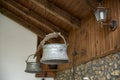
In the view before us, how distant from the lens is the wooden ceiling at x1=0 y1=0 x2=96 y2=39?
588cm

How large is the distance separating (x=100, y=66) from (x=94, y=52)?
51 centimetres

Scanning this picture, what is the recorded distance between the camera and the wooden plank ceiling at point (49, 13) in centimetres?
583

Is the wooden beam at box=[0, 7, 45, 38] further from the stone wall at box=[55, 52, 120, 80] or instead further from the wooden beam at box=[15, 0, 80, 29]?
the stone wall at box=[55, 52, 120, 80]

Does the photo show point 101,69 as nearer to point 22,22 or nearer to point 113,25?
point 113,25

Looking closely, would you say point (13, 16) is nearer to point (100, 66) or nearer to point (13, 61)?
point (13, 61)

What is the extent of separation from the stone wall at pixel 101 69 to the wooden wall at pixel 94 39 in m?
0.13

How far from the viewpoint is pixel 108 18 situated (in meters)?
4.43

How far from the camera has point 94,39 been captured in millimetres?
5156

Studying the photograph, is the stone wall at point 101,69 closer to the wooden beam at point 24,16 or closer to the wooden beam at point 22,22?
the wooden beam at point 24,16

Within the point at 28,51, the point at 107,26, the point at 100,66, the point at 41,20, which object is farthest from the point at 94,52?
the point at 28,51

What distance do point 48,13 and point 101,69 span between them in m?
3.07

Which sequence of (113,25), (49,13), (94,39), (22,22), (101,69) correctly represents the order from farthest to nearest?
1. (22,22)
2. (49,13)
3. (94,39)
4. (101,69)
5. (113,25)

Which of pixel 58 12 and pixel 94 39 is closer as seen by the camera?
pixel 94 39

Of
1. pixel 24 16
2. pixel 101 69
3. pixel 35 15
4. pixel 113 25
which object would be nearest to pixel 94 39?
pixel 101 69
